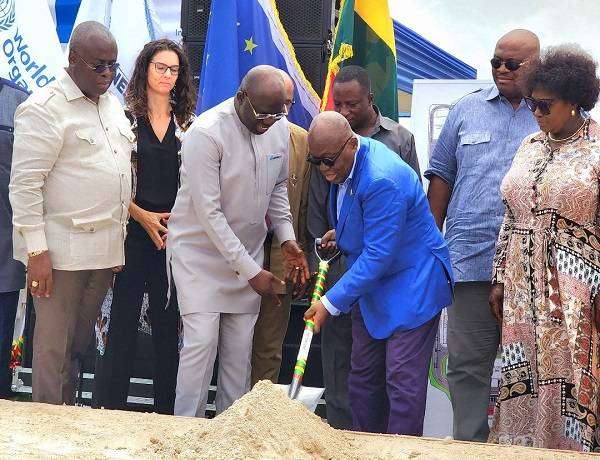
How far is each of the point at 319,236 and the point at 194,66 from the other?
1.52m

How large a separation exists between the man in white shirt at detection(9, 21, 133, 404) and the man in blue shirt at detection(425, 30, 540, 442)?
149 cm

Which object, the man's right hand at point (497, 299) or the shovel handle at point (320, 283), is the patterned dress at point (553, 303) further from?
the shovel handle at point (320, 283)

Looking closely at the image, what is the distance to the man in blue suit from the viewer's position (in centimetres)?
369

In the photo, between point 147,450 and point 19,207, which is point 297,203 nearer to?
point 19,207

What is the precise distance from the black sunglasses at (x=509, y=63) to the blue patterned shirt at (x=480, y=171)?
15cm

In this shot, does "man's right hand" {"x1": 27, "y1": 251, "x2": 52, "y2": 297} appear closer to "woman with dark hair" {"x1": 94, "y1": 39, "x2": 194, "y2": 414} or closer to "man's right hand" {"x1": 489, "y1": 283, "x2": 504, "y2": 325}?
"woman with dark hair" {"x1": 94, "y1": 39, "x2": 194, "y2": 414}

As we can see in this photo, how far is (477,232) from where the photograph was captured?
4.19 metres

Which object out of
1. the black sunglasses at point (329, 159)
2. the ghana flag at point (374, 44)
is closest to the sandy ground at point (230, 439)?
the black sunglasses at point (329, 159)

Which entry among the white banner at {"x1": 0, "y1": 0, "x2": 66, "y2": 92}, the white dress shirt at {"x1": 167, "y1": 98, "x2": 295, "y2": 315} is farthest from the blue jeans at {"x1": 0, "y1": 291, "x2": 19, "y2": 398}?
the white banner at {"x1": 0, "y1": 0, "x2": 66, "y2": 92}

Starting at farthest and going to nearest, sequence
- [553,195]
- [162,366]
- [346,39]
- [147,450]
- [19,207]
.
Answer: [346,39], [162,366], [19,207], [553,195], [147,450]

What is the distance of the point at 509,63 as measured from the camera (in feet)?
13.7

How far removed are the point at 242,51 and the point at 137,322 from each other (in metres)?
1.69

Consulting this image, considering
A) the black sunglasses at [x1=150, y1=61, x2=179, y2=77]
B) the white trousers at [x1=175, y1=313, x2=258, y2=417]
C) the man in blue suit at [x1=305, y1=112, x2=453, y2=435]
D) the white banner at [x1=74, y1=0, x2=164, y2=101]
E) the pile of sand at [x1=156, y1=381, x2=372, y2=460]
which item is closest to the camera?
the pile of sand at [x1=156, y1=381, x2=372, y2=460]

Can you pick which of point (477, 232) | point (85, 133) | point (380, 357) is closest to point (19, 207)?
point (85, 133)
